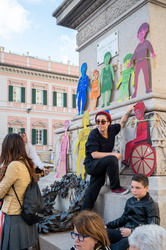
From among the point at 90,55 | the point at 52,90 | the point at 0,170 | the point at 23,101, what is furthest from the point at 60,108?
the point at 0,170

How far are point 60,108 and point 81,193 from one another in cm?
2750

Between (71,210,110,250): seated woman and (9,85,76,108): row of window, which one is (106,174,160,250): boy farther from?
(9,85,76,108): row of window

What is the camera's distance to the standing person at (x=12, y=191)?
2656 millimetres

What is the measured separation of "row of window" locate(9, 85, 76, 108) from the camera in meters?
28.7

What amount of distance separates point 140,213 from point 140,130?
107 centimetres

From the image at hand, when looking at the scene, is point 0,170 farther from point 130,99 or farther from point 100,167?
point 130,99

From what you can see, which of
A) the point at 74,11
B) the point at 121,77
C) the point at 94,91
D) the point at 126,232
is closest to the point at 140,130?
the point at 121,77

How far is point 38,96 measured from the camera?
30.1 meters

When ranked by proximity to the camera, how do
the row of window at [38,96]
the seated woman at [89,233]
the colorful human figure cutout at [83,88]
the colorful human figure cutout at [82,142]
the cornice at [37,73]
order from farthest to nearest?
the row of window at [38,96], the cornice at [37,73], the colorful human figure cutout at [83,88], the colorful human figure cutout at [82,142], the seated woman at [89,233]

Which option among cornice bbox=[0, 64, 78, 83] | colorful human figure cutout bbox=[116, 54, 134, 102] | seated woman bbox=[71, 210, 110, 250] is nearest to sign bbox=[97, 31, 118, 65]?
colorful human figure cutout bbox=[116, 54, 134, 102]

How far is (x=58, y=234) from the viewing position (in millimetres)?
3357

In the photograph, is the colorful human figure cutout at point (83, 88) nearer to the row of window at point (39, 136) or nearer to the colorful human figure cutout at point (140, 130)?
the colorful human figure cutout at point (140, 130)

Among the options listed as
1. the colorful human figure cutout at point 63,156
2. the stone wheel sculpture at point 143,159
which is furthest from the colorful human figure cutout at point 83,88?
the stone wheel sculpture at point 143,159

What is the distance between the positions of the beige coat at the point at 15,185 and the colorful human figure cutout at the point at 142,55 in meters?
1.82
